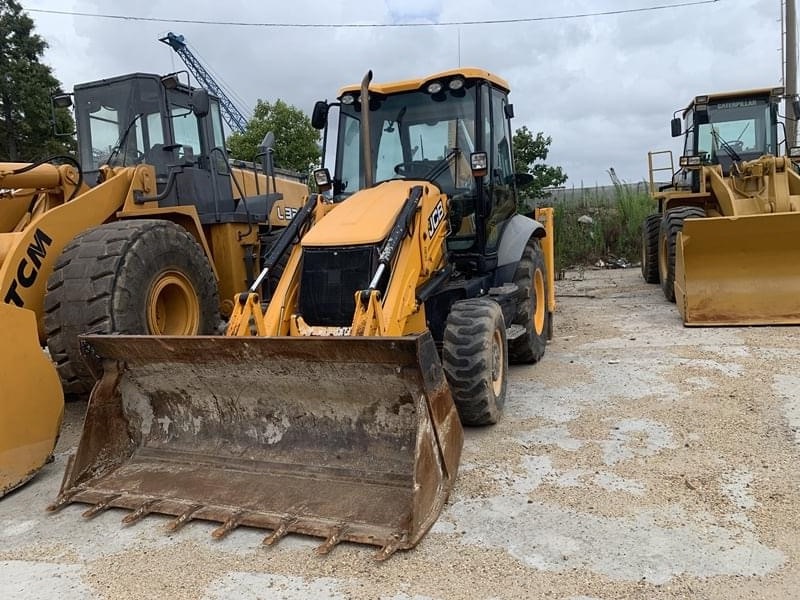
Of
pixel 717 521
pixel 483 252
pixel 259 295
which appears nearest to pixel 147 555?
pixel 259 295

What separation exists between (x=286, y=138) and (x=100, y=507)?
22576 mm

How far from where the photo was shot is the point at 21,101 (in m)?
24.6

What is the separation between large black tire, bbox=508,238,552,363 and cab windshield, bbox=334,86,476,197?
1.09 m

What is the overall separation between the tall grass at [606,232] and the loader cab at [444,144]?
412 inches

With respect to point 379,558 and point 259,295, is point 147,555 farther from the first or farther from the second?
point 259,295

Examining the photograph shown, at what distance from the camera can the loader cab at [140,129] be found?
6504mm

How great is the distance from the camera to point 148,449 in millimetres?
3975

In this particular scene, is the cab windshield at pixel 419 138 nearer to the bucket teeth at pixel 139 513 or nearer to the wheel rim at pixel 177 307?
the wheel rim at pixel 177 307

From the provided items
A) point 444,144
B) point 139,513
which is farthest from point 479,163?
point 139,513

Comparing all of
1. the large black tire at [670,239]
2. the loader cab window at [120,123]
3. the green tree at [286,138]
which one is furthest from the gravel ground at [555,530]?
the green tree at [286,138]

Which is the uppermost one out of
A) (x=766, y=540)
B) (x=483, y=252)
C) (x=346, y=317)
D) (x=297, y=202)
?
(x=297, y=202)

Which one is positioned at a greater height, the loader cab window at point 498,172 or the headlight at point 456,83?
the headlight at point 456,83

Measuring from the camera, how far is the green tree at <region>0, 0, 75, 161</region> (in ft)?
79.3

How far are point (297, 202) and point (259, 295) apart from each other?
4935 millimetres
